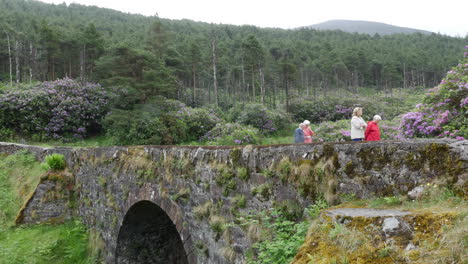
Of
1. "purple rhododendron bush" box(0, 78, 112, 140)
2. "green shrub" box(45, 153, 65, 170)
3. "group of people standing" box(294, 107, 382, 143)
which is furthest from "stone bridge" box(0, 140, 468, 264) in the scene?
"purple rhododendron bush" box(0, 78, 112, 140)

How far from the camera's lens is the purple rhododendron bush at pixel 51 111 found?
79.9 feet

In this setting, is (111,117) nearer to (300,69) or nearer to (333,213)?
(333,213)

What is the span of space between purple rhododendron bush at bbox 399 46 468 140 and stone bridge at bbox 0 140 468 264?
5.34m

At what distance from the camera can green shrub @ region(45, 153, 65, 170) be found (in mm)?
12383

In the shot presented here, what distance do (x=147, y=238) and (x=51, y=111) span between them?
2077cm

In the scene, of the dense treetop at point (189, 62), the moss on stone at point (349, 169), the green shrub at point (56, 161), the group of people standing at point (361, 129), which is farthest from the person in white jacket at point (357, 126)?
the dense treetop at point (189, 62)

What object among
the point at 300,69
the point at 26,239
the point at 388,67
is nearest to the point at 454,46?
the point at 388,67

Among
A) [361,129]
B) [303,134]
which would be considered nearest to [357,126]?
[361,129]

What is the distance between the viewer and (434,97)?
9.11m

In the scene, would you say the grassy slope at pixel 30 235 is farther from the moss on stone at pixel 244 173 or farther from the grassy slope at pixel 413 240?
the grassy slope at pixel 413 240

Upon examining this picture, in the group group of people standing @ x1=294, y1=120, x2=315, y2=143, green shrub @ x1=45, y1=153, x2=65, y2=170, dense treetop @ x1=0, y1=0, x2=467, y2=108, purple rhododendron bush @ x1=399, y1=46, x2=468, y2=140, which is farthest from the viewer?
dense treetop @ x1=0, y1=0, x2=467, y2=108

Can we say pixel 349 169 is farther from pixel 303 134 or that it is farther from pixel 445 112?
pixel 445 112

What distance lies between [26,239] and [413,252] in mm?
12030

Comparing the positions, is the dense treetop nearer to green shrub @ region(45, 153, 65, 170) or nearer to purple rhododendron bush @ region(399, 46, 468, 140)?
green shrub @ region(45, 153, 65, 170)
